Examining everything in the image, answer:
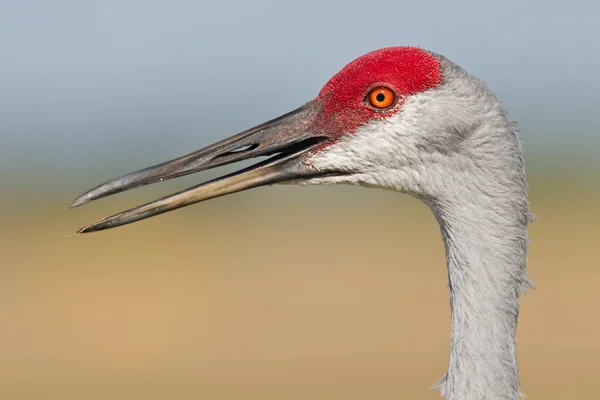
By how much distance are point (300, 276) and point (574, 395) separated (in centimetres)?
884

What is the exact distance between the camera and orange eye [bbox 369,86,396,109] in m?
4.48

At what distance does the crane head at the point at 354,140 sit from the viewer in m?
4.42

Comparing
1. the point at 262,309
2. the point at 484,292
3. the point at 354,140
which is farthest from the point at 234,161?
the point at 262,309

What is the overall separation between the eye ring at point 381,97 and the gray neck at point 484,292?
58cm

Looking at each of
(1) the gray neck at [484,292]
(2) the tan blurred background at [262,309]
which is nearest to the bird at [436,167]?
(1) the gray neck at [484,292]

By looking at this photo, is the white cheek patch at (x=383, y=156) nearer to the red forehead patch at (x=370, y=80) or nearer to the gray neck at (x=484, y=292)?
the red forehead patch at (x=370, y=80)

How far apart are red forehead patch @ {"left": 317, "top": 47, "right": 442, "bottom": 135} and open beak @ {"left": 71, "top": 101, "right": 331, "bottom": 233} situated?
0.11 m

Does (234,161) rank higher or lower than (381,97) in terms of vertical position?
lower

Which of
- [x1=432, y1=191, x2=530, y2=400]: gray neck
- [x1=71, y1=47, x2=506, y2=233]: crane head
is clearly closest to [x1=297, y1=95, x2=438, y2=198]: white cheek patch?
[x1=71, y1=47, x2=506, y2=233]: crane head

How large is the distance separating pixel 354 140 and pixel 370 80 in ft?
1.03

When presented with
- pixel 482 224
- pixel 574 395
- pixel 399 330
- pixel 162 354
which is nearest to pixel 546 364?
pixel 574 395

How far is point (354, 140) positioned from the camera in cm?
455

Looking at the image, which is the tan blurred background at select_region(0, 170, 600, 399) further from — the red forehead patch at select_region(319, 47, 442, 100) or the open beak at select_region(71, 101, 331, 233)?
the red forehead patch at select_region(319, 47, 442, 100)

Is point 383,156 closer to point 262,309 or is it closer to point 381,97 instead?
point 381,97
